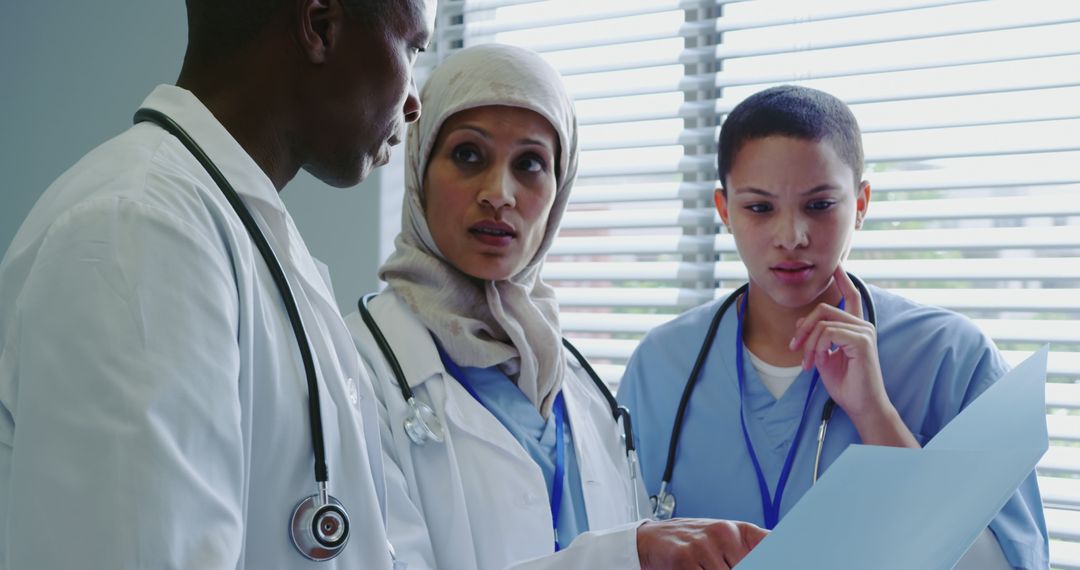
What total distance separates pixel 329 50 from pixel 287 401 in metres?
0.32

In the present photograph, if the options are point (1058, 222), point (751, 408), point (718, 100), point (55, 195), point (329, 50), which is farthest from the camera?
point (718, 100)

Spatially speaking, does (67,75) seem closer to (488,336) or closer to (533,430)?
(488,336)

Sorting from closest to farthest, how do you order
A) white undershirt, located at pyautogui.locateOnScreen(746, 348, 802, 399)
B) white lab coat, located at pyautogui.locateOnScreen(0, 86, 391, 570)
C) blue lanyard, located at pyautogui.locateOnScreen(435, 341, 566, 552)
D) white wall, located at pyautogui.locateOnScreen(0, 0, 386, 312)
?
white lab coat, located at pyautogui.locateOnScreen(0, 86, 391, 570), blue lanyard, located at pyautogui.locateOnScreen(435, 341, 566, 552), white undershirt, located at pyautogui.locateOnScreen(746, 348, 802, 399), white wall, located at pyautogui.locateOnScreen(0, 0, 386, 312)

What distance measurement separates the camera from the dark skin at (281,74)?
0.84 meters

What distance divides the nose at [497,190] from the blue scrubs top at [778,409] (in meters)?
0.49

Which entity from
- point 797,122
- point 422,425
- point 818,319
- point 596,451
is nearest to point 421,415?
point 422,425

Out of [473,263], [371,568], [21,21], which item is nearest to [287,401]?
[371,568]

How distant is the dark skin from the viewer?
0.84 metres

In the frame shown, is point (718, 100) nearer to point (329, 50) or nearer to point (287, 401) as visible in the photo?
point (329, 50)

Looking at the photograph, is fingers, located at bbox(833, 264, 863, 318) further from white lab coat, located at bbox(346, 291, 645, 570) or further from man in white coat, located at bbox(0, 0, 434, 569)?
man in white coat, located at bbox(0, 0, 434, 569)

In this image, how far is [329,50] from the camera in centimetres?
86

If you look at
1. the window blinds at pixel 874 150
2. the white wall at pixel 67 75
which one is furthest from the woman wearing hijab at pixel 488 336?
the white wall at pixel 67 75

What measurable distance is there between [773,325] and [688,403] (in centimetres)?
21

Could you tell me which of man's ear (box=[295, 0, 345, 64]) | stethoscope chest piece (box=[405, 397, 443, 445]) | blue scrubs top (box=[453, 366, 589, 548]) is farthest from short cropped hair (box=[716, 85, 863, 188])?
man's ear (box=[295, 0, 345, 64])
